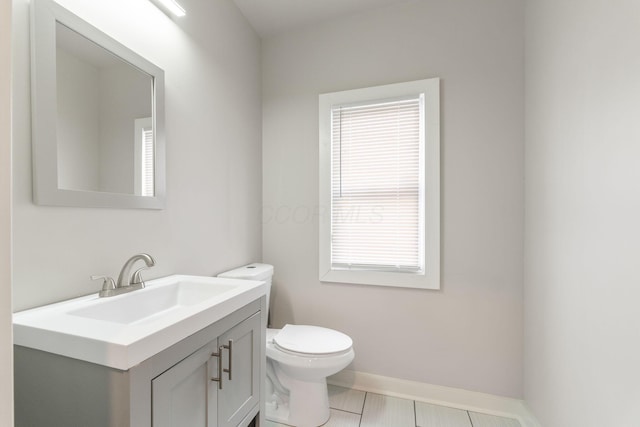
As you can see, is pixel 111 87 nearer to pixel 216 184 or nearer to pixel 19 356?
pixel 216 184

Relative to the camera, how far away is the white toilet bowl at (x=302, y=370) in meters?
1.58

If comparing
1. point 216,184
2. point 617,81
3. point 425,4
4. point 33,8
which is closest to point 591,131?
point 617,81

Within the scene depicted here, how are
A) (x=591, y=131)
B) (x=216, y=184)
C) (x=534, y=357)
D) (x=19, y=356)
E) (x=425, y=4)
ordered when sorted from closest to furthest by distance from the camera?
(x=19, y=356) < (x=591, y=131) < (x=534, y=357) < (x=216, y=184) < (x=425, y=4)

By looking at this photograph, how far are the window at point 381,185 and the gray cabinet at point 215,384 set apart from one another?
1.01 m

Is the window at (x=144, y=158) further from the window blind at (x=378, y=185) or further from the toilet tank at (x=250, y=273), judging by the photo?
the window blind at (x=378, y=185)

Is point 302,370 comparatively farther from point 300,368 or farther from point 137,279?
point 137,279

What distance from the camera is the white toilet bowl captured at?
5.20ft

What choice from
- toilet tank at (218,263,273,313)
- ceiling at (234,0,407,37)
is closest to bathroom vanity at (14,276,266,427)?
toilet tank at (218,263,273,313)

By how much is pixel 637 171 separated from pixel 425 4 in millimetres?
1616

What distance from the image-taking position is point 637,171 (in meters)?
0.94

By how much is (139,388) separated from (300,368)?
1.03 m

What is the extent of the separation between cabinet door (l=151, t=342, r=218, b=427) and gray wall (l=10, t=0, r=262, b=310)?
53cm

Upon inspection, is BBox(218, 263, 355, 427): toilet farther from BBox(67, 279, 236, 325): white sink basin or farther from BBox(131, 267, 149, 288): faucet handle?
BBox(131, 267, 149, 288): faucet handle

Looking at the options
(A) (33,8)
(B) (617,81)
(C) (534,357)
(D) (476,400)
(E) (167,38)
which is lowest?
(D) (476,400)
